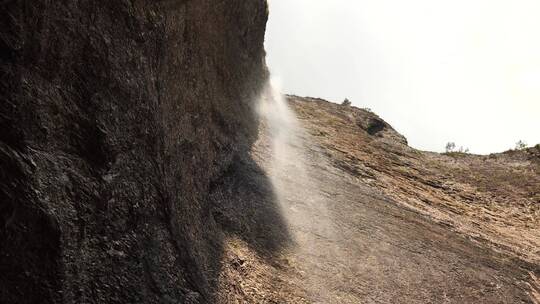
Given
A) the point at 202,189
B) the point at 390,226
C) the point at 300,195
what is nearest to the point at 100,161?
the point at 202,189

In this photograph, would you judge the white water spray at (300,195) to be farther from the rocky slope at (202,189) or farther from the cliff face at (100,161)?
the cliff face at (100,161)

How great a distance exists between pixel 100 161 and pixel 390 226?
15.0 meters

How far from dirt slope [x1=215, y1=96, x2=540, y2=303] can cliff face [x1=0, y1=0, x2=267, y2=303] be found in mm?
2906

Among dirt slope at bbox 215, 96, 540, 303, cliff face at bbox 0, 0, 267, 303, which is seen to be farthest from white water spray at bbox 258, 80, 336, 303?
cliff face at bbox 0, 0, 267, 303

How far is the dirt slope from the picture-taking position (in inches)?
619

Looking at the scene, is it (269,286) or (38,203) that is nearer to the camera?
(38,203)

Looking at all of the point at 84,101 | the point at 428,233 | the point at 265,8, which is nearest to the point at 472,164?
the point at 428,233

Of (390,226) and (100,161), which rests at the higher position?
(390,226)

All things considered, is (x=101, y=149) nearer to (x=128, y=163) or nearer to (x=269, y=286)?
(x=128, y=163)

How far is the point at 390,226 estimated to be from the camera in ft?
70.1

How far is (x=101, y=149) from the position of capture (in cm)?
952

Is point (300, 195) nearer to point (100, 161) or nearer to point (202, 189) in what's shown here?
point (202, 189)

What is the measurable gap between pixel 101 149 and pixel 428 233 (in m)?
16.5

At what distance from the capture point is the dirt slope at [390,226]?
15719 mm
